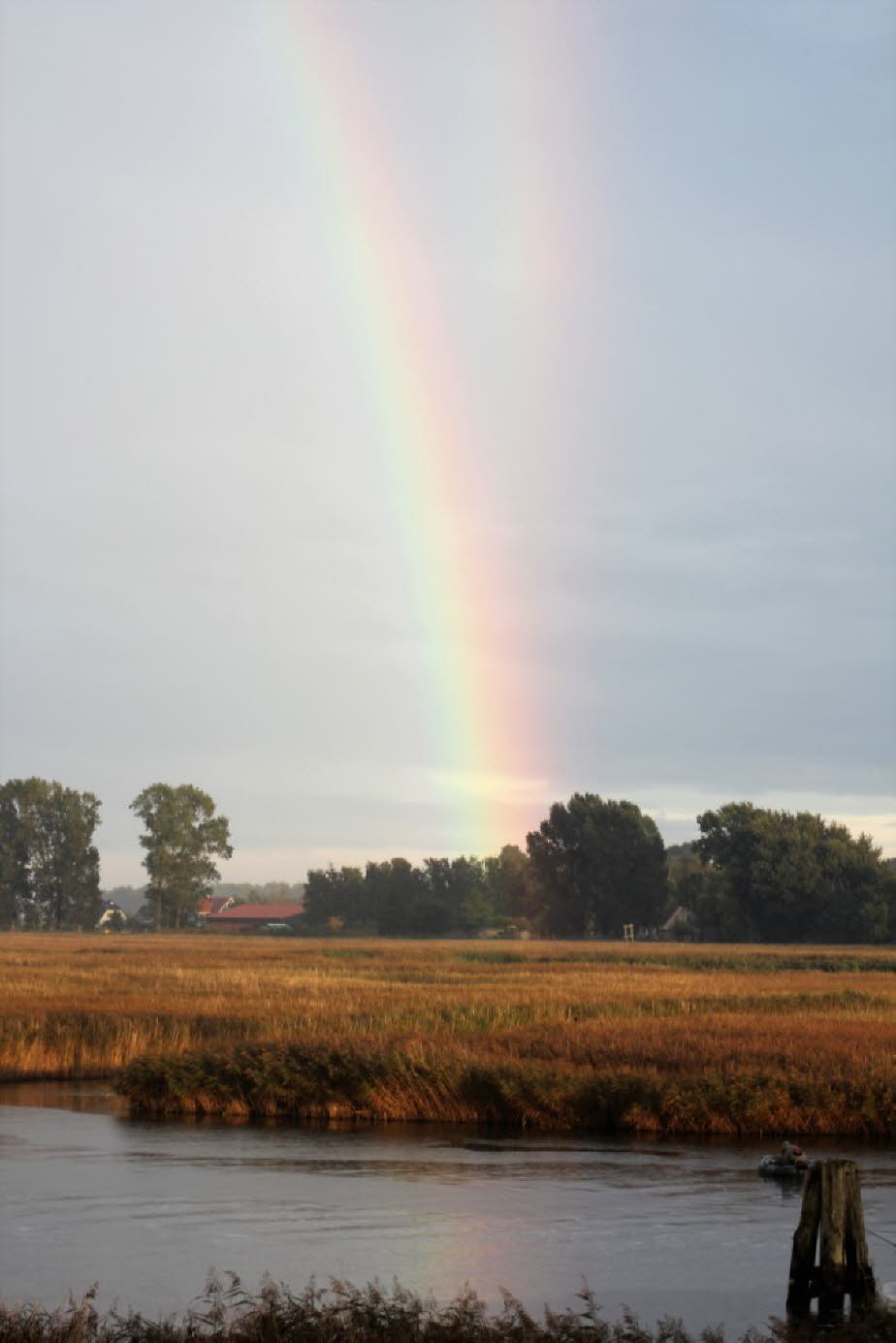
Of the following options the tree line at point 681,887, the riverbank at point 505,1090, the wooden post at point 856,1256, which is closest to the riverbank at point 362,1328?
the wooden post at point 856,1256

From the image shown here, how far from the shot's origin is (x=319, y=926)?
197 metres

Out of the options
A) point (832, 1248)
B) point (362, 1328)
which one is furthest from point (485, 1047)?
point (362, 1328)

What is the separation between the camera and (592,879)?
153500 millimetres

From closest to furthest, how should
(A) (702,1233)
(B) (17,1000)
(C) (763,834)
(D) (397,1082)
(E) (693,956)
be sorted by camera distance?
(A) (702,1233)
(D) (397,1082)
(B) (17,1000)
(E) (693,956)
(C) (763,834)

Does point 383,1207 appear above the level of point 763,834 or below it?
below

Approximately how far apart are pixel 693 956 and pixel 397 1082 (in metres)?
69.7

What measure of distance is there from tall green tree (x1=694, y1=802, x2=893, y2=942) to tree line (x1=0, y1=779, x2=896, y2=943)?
113 mm

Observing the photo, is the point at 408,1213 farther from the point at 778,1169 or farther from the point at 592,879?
the point at 592,879

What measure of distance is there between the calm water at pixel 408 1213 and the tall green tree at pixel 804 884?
Answer: 102012 mm

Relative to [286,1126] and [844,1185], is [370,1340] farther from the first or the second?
[286,1126]

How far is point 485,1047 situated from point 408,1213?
38.3 feet

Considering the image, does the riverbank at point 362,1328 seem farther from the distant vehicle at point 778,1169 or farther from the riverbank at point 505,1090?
the riverbank at point 505,1090

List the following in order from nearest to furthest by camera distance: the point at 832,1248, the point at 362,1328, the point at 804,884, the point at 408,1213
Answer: the point at 362,1328 → the point at 832,1248 → the point at 408,1213 → the point at 804,884

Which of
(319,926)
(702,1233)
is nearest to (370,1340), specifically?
(702,1233)
